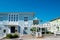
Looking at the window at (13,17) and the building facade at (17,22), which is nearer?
the building facade at (17,22)

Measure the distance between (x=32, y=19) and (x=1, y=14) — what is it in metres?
7.82

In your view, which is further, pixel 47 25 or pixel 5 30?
pixel 5 30

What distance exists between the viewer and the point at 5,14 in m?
38.4

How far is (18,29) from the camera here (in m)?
38.2

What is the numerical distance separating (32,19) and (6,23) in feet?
21.5

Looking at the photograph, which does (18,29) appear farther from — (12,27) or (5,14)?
(5,14)

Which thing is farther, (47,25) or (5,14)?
(5,14)

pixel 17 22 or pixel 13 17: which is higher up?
pixel 13 17

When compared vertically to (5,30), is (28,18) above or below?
above

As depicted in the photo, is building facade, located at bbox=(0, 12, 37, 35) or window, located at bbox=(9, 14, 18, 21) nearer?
building facade, located at bbox=(0, 12, 37, 35)

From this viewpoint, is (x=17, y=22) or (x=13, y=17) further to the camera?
(x=13, y=17)

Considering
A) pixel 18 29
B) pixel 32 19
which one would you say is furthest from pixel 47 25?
pixel 18 29

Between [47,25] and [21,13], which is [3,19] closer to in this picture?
[21,13]

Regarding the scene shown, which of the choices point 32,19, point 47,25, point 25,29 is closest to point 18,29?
point 25,29
